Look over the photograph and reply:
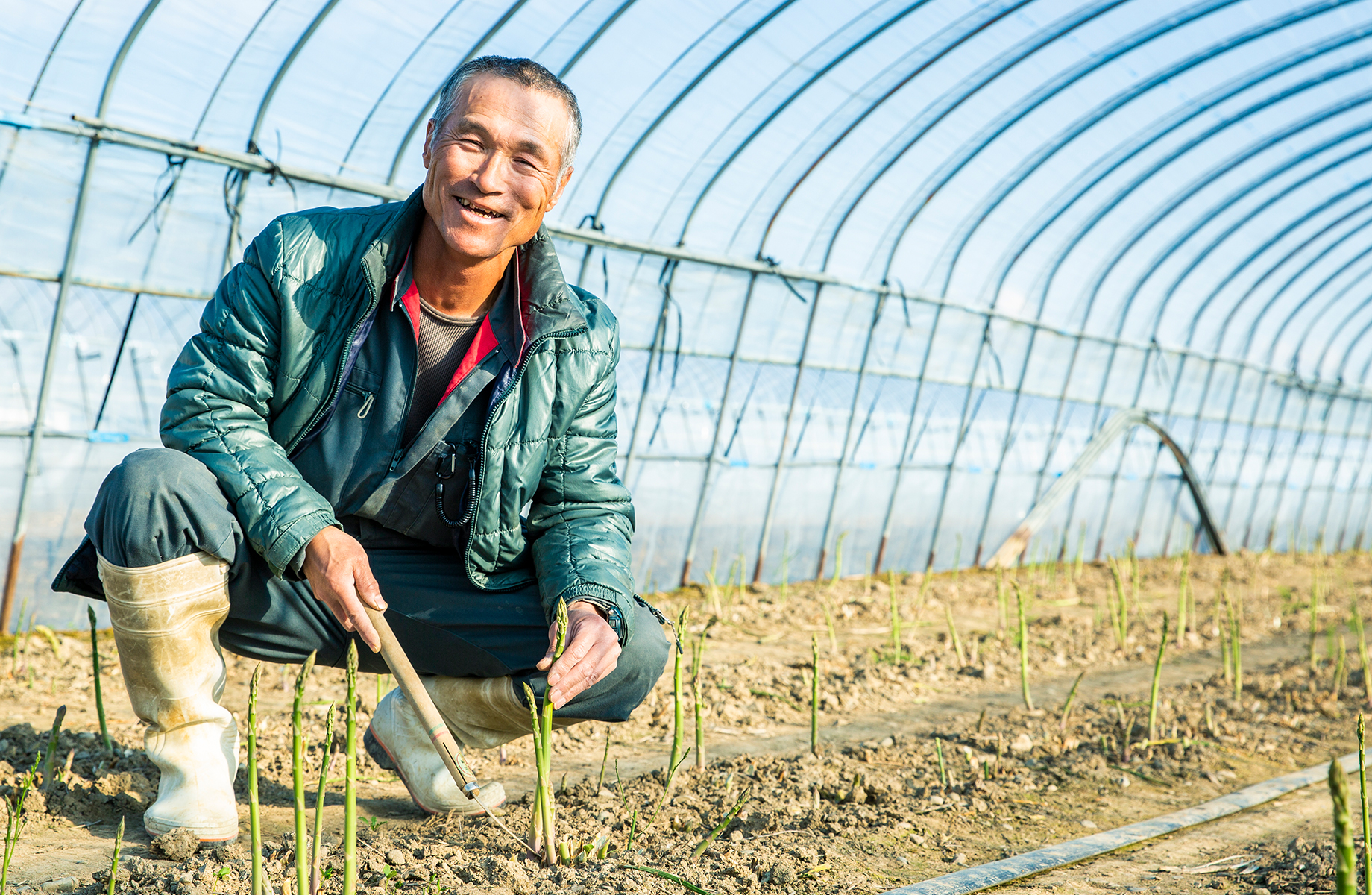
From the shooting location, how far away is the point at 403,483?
2.11 meters

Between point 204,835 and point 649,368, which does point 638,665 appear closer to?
point 204,835

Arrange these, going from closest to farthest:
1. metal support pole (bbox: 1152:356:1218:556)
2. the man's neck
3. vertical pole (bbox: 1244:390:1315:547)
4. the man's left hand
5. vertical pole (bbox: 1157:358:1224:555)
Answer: the man's left hand
the man's neck
metal support pole (bbox: 1152:356:1218:556)
vertical pole (bbox: 1157:358:1224:555)
vertical pole (bbox: 1244:390:1315:547)

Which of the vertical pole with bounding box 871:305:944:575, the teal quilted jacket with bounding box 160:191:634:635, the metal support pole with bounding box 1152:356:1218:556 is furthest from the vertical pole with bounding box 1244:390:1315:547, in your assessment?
the teal quilted jacket with bounding box 160:191:634:635

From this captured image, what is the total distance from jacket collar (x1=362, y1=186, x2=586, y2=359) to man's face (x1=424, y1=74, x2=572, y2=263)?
0.08 meters

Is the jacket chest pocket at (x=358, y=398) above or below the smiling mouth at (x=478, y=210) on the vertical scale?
below

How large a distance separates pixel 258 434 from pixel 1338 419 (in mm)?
15918

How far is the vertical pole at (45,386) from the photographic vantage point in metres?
4.41

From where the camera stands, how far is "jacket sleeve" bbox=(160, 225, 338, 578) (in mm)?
1854

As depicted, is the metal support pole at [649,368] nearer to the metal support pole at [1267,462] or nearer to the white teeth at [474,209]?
the white teeth at [474,209]

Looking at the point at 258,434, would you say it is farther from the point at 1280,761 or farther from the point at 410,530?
the point at 1280,761

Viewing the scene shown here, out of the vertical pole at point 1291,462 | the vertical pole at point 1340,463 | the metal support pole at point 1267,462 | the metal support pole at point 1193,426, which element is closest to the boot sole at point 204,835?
the metal support pole at point 1193,426

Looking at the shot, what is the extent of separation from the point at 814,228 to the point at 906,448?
2.27m

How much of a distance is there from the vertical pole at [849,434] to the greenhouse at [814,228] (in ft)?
0.11

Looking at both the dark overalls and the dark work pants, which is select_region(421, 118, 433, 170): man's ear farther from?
the dark work pants
